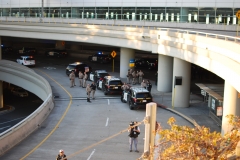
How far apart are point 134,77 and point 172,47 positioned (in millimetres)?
8054

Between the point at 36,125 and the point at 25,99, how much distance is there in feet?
107

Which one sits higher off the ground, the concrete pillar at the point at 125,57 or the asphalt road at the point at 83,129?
the concrete pillar at the point at 125,57

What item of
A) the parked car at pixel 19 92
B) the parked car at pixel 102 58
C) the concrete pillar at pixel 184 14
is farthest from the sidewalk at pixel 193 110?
the parked car at pixel 19 92

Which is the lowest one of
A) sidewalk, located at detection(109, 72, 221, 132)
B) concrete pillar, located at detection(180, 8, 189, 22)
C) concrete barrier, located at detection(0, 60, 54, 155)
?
sidewalk, located at detection(109, 72, 221, 132)

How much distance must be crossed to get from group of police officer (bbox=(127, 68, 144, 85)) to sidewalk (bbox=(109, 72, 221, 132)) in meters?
2.72

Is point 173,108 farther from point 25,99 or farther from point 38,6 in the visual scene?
point 38,6

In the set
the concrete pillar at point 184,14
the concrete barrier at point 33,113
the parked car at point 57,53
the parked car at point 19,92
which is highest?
the concrete pillar at point 184,14

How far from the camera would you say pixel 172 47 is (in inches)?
1249

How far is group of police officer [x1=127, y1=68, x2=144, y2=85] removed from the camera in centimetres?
3932

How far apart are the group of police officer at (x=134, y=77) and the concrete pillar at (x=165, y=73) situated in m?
2.71

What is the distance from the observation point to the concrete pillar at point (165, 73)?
36719 millimetres

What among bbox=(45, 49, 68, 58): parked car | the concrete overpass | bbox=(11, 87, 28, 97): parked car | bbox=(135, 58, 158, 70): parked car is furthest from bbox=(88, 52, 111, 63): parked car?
bbox=(11, 87, 28, 97): parked car

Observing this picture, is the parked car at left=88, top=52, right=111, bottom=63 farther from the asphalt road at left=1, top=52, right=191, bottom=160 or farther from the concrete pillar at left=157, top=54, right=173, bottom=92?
the concrete pillar at left=157, top=54, right=173, bottom=92

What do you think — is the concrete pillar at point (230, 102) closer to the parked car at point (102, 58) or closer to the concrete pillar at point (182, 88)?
the concrete pillar at point (182, 88)
